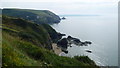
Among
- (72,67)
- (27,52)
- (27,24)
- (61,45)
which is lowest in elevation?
(61,45)

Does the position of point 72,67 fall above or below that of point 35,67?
below

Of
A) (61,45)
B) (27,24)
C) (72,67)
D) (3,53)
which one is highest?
(3,53)

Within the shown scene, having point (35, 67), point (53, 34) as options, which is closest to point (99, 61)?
point (53, 34)

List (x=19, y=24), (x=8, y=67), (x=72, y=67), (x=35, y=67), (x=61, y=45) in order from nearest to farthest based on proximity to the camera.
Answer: (x=8, y=67) < (x=35, y=67) < (x=72, y=67) < (x=19, y=24) < (x=61, y=45)

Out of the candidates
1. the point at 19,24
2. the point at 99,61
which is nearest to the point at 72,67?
the point at 99,61

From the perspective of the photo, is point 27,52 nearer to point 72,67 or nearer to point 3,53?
point 72,67

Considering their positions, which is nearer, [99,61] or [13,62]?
[13,62]

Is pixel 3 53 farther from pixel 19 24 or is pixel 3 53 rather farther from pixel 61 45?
pixel 61 45

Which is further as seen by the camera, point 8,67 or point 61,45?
point 61,45

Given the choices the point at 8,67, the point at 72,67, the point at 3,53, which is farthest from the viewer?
the point at 72,67
